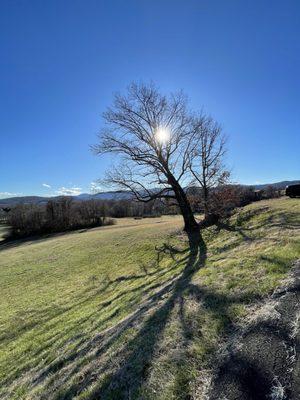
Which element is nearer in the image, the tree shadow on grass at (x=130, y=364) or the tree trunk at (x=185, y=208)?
the tree shadow on grass at (x=130, y=364)

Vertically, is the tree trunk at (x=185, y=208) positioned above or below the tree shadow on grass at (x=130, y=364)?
above

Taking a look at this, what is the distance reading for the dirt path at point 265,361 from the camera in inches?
138

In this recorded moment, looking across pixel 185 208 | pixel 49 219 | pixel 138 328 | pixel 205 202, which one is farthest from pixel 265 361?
pixel 49 219

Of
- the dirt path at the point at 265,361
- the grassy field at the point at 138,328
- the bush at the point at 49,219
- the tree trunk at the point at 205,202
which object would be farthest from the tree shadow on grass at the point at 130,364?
the bush at the point at 49,219

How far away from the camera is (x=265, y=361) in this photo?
3939mm

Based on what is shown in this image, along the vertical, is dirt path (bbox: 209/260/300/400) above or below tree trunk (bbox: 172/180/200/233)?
below

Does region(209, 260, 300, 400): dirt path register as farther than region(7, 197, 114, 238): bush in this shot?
No

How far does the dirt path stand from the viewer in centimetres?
350

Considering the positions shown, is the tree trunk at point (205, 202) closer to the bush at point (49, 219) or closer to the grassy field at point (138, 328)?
the grassy field at point (138, 328)

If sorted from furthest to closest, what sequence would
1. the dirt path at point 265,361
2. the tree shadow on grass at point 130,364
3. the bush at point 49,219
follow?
the bush at point 49,219 → the tree shadow on grass at point 130,364 → the dirt path at point 265,361

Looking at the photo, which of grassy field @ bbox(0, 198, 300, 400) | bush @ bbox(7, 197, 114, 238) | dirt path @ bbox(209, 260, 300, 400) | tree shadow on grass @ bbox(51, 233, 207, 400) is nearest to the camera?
dirt path @ bbox(209, 260, 300, 400)

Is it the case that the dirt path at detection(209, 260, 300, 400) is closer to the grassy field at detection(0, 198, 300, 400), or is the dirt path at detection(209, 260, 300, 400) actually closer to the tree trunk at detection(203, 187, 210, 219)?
the grassy field at detection(0, 198, 300, 400)

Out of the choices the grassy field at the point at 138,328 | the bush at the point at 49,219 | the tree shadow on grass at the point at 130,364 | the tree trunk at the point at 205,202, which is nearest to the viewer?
the tree shadow on grass at the point at 130,364

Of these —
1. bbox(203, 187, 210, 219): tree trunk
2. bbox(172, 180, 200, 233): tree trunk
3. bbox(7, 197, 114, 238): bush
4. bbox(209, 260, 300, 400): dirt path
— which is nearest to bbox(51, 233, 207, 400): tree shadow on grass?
bbox(209, 260, 300, 400): dirt path
